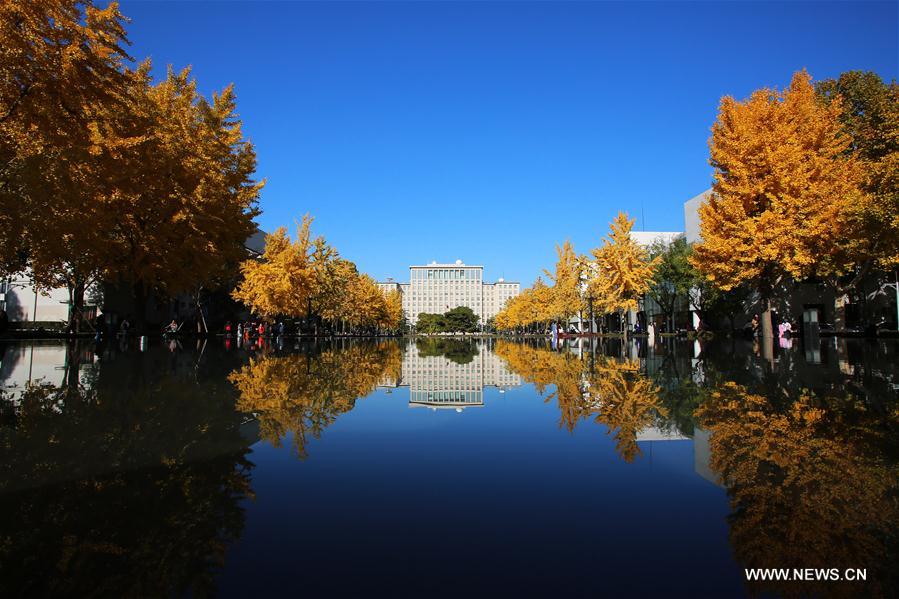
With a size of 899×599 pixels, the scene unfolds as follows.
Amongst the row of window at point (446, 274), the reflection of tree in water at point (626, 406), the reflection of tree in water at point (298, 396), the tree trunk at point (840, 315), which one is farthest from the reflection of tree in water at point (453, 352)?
the row of window at point (446, 274)

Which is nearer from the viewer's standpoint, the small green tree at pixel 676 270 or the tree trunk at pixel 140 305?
the tree trunk at pixel 140 305

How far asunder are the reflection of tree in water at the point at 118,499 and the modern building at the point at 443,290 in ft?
584

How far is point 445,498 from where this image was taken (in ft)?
9.52

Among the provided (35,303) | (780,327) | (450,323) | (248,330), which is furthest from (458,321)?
(780,327)

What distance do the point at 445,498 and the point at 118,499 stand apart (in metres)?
1.72

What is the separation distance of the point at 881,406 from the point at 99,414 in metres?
8.02

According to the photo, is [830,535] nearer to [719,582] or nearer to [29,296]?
[719,582]

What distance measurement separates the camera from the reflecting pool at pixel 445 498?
6.54 feet

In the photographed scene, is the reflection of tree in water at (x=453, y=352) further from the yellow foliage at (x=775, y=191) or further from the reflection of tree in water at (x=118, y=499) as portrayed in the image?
the reflection of tree in water at (x=118, y=499)

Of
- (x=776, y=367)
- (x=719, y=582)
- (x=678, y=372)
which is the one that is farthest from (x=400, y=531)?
(x=776, y=367)

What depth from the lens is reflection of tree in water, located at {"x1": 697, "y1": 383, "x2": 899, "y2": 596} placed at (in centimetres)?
212

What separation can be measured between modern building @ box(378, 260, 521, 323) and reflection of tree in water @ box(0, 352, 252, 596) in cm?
17815

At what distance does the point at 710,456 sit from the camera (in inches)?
146

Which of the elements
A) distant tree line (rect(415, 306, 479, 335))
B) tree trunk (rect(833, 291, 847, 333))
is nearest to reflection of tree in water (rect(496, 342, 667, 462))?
tree trunk (rect(833, 291, 847, 333))
